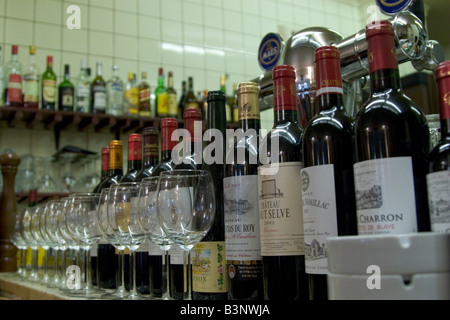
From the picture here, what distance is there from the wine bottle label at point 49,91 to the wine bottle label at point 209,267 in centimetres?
176

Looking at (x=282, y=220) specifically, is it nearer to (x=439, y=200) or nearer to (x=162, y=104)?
(x=439, y=200)

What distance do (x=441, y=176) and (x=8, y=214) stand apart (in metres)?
1.88

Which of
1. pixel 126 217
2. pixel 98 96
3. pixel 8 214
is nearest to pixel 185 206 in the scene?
pixel 126 217

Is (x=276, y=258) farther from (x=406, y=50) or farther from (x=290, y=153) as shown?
(x=406, y=50)

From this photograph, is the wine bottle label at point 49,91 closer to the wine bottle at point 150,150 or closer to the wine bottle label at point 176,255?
the wine bottle at point 150,150

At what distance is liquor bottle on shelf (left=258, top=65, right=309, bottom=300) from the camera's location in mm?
595

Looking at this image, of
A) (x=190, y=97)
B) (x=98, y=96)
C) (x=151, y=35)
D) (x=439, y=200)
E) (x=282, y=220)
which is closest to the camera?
(x=439, y=200)

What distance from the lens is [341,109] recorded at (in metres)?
0.59

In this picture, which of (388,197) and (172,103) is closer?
(388,197)

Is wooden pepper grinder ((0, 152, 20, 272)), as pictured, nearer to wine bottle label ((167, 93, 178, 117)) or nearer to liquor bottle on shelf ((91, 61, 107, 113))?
liquor bottle on shelf ((91, 61, 107, 113))

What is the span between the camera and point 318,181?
541 millimetres

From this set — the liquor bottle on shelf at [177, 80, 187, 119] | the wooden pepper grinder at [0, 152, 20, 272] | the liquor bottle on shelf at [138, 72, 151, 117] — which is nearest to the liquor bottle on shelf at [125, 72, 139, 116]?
the liquor bottle on shelf at [138, 72, 151, 117]

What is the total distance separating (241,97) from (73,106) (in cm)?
178
